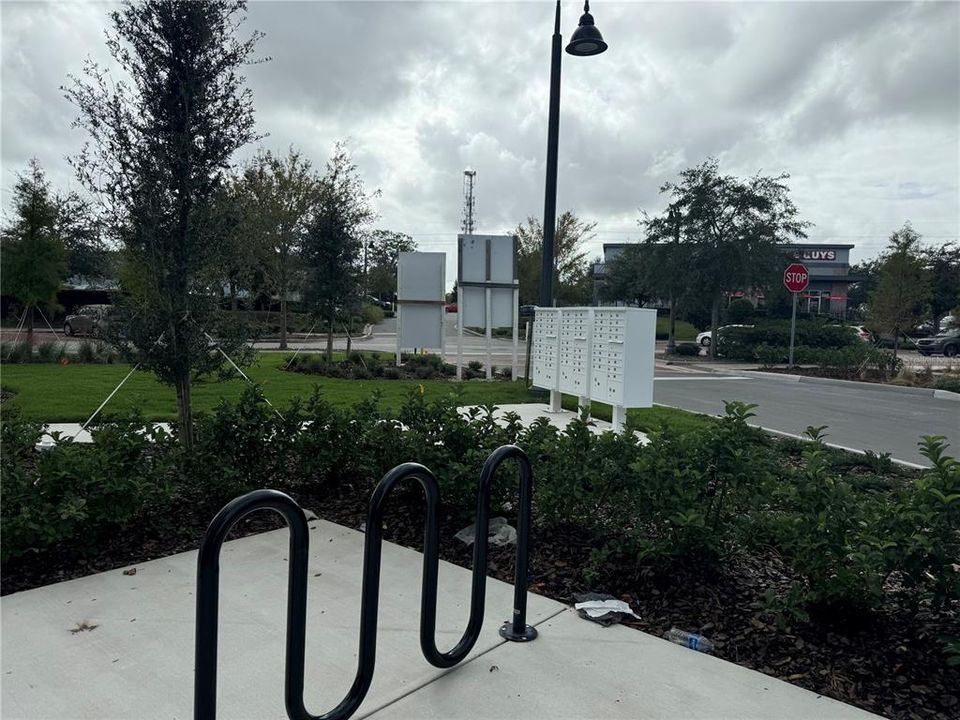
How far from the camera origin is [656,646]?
10.2ft

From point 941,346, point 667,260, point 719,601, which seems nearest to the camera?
point 719,601

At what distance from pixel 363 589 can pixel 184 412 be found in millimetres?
3933

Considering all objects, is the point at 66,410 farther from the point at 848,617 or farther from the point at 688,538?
the point at 848,617

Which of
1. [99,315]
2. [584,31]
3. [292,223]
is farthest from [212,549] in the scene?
[292,223]

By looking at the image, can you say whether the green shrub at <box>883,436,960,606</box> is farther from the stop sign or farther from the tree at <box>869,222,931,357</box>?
the tree at <box>869,222,931,357</box>

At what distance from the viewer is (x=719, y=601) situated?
3521 mm

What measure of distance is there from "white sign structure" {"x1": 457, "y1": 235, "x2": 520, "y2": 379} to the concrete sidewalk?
1098cm

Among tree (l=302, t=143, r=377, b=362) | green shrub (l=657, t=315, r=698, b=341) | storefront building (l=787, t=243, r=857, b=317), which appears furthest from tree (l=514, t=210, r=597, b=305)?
storefront building (l=787, t=243, r=857, b=317)

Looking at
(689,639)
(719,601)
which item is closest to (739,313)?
(719,601)

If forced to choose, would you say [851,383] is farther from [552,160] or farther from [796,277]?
[552,160]

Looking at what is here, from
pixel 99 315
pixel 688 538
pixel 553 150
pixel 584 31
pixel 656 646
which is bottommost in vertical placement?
pixel 656 646

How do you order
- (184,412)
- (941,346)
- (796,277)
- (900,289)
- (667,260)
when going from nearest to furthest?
(184,412) < (796,277) < (900,289) < (667,260) < (941,346)

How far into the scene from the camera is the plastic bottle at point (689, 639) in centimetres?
311

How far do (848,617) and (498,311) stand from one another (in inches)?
463
